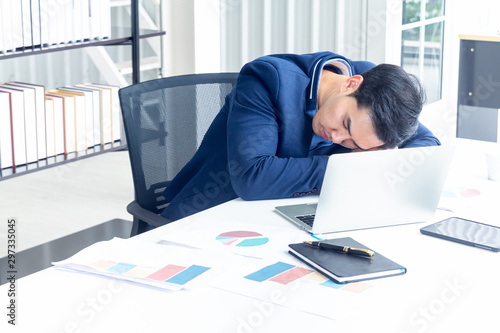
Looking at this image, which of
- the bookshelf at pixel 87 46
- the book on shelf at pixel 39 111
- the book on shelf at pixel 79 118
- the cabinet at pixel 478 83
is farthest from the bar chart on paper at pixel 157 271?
the cabinet at pixel 478 83

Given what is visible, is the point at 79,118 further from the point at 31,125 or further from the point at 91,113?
the point at 31,125

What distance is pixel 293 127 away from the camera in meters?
1.74

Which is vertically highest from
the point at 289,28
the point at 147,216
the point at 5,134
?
the point at 289,28

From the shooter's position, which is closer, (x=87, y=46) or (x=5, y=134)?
(x=5, y=134)

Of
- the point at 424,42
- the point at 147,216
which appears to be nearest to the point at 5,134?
the point at 147,216

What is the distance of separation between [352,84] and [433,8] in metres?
3.61

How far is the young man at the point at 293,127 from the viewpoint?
1.56 meters

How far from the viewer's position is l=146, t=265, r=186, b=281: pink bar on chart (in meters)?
1.18

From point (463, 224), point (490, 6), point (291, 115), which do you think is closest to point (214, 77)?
point (291, 115)

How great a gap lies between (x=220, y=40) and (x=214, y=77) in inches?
83.7

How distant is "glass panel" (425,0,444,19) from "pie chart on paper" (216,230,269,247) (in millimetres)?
3808

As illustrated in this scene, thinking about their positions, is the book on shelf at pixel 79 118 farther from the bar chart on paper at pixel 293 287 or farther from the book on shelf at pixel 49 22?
the bar chart on paper at pixel 293 287

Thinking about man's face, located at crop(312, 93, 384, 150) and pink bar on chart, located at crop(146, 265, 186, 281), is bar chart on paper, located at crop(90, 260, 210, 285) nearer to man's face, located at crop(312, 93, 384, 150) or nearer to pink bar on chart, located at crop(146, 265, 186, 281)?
pink bar on chart, located at crop(146, 265, 186, 281)

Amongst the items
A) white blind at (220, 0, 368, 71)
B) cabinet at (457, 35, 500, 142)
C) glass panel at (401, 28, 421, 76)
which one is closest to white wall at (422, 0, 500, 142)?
glass panel at (401, 28, 421, 76)
